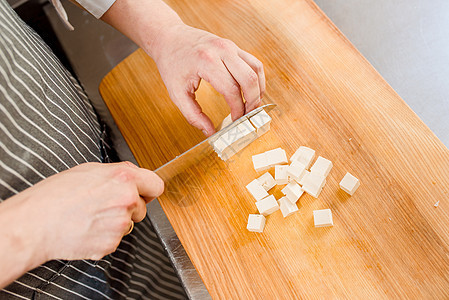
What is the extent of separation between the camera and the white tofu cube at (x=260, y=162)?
1.02m

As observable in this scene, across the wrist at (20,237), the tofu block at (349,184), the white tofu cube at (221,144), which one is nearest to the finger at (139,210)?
the wrist at (20,237)

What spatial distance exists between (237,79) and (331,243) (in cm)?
52

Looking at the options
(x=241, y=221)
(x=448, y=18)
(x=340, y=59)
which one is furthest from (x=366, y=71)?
(x=448, y=18)

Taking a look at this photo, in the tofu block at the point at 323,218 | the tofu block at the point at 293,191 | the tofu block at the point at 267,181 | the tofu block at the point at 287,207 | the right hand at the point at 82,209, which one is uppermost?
the right hand at the point at 82,209

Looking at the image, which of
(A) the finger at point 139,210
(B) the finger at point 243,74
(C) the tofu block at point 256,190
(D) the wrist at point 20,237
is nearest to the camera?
(D) the wrist at point 20,237

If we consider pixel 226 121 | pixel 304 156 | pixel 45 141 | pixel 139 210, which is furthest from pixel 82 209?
pixel 304 156

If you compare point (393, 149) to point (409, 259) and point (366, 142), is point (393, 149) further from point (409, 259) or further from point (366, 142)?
point (409, 259)

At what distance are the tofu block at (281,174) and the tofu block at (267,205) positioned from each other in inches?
2.4

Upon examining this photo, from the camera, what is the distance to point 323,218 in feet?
3.03

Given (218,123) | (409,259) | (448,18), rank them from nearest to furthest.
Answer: (409,259) < (218,123) < (448,18)

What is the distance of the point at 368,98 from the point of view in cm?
104

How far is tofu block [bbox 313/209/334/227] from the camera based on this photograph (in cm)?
92

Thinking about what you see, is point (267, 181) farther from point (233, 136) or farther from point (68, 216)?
point (68, 216)

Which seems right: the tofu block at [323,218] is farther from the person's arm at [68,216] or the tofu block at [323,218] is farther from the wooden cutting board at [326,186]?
the person's arm at [68,216]
